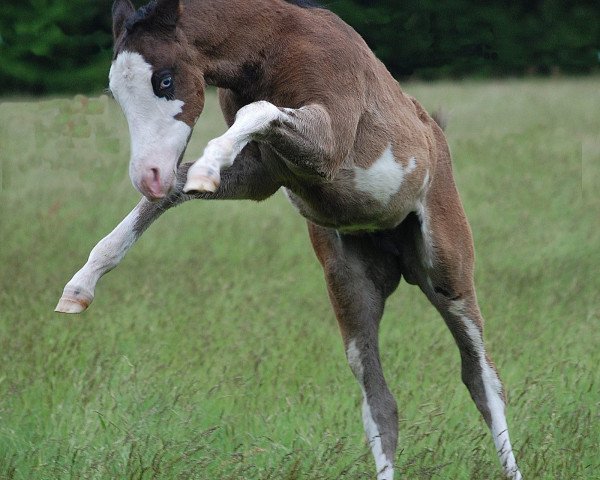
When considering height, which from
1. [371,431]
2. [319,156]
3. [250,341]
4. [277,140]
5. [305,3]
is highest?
[305,3]

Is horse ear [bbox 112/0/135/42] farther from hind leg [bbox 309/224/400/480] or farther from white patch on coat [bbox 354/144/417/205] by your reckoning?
hind leg [bbox 309/224/400/480]

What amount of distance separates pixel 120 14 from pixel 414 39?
7190 mm

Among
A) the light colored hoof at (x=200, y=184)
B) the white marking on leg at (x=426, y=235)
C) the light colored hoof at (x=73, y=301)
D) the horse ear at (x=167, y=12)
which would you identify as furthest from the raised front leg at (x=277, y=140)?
the white marking on leg at (x=426, y=235)

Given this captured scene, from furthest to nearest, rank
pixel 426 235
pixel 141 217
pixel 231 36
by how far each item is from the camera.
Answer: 1. pixel 426 235
2. pixel 141 217
3. pixel 231 36

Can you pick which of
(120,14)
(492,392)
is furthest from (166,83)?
(492,392)

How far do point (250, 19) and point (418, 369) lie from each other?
3.25 m

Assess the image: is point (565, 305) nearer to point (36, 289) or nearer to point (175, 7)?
point (36, 289)

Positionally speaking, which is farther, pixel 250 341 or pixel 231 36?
pixel 250 341

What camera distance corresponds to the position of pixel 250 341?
7.71 metres

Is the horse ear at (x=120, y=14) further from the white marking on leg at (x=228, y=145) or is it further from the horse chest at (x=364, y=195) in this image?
the horse chest at (x=364, y=195)

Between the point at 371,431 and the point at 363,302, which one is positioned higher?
the point at 363,302

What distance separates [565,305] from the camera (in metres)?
8.93

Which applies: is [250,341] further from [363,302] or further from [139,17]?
[139,17]

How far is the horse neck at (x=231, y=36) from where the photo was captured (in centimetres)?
430
